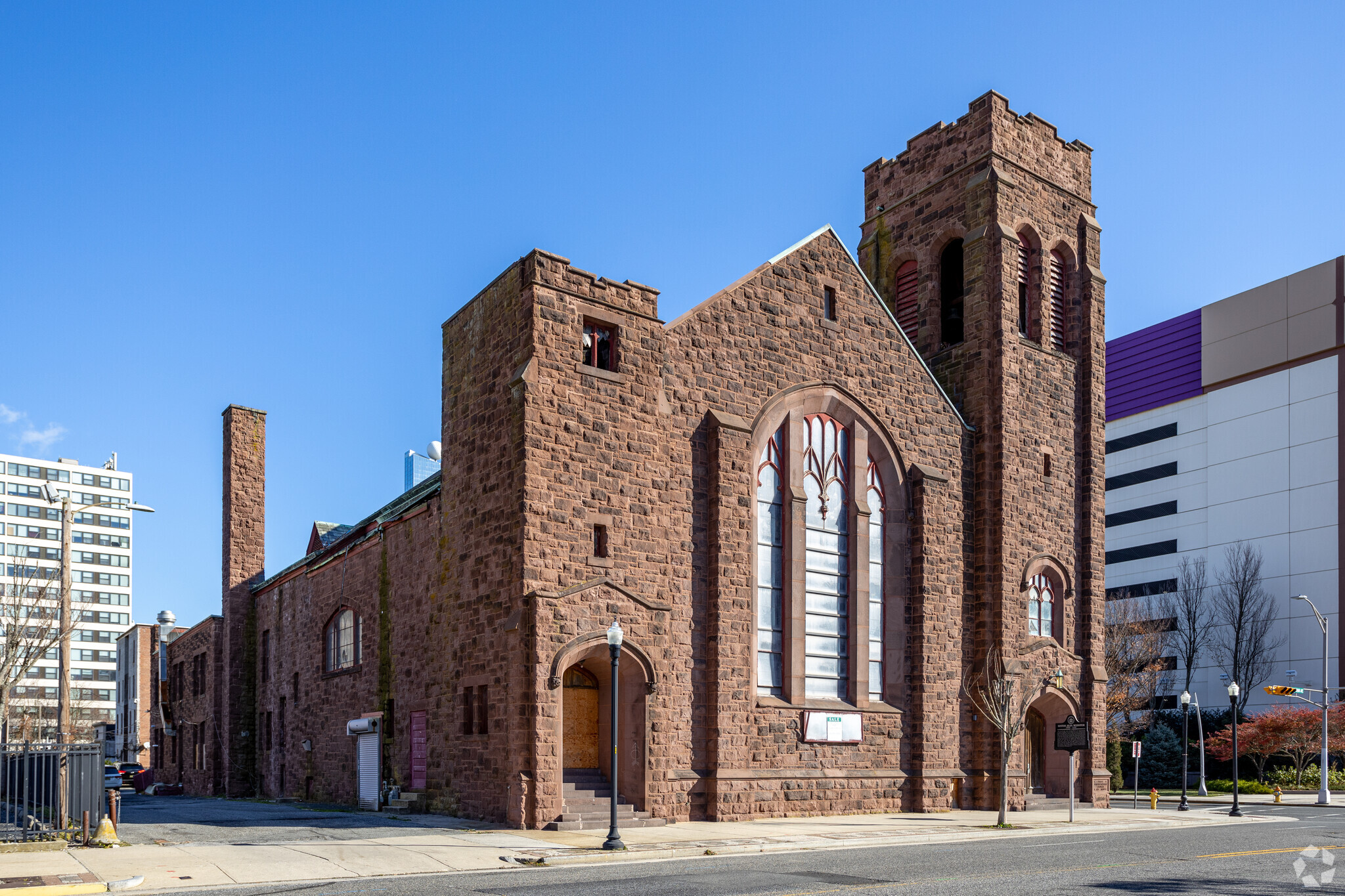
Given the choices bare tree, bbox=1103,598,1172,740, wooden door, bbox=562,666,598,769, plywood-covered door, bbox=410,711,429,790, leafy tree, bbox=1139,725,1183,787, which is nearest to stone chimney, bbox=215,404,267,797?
plywood-covered door, bbox=410,711,429,790

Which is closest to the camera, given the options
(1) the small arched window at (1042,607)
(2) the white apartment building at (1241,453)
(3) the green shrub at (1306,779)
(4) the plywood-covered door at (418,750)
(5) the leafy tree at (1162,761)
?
(4) the plywood-covered door at (418,750)

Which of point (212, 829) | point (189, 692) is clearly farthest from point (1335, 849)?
point (189, 692)

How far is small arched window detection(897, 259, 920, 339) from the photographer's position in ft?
119

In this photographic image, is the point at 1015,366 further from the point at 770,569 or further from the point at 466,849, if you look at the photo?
the point at 466,849

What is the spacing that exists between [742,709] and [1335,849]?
11.8 metres

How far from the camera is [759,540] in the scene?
28016mm

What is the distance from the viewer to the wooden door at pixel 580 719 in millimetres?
24562

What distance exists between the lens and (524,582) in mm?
22953

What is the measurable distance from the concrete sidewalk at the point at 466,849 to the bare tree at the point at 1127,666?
28.4 meters

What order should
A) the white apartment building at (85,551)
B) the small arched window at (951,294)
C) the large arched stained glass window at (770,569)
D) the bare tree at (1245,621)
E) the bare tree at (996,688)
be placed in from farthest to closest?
the white apartment building at (85,551)
the bare tree at (1245,621)
the small arched window at (951,294)
the bare tree at (996,688)
the large arched stained glass window at (770,569)

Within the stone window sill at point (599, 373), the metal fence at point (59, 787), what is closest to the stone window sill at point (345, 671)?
the stone window sill at point (599, 373)

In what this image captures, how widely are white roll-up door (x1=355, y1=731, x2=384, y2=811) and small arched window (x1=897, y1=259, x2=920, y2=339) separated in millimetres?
19771

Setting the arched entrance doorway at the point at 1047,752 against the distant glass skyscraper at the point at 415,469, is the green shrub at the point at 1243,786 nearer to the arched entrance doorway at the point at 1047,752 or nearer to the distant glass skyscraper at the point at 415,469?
the arched entrance doorway at the point at 1047,752

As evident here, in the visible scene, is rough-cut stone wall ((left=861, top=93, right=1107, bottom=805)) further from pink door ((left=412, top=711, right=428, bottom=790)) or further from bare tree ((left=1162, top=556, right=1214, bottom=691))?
bare tree ((left=1162, top=556, right=1214, bottom=691))
